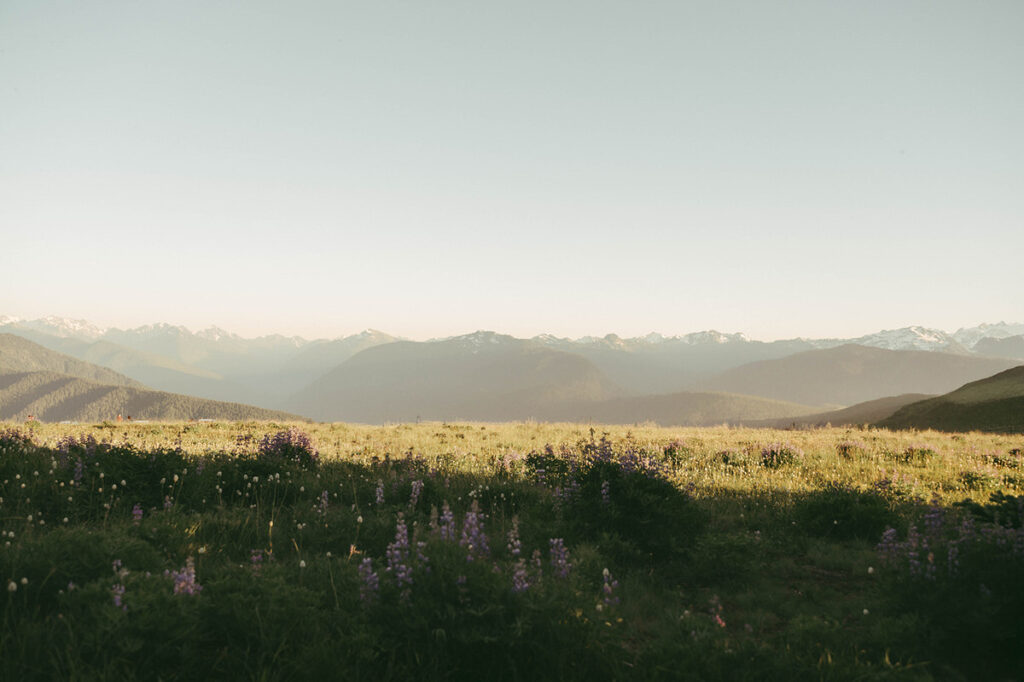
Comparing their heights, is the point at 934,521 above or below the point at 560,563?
above

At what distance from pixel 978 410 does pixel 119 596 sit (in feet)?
115

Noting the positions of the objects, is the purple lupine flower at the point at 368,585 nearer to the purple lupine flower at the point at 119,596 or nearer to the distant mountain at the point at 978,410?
the purple lupine flower at the point at 119,596

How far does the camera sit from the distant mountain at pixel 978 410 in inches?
942

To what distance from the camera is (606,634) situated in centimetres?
389

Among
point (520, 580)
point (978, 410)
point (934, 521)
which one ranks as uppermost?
point (978, 410)

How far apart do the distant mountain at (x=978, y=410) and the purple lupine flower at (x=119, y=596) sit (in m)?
29.6

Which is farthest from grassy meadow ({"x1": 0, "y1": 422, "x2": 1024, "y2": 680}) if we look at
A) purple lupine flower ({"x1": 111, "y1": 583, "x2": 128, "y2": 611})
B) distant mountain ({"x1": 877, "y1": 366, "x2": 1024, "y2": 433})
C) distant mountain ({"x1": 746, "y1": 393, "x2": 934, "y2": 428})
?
distant mountain ({"x1": 746, "y1": 393, "x2": 934, "y2": 428})

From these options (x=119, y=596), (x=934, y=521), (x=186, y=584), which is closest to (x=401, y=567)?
(x=186, y=584)

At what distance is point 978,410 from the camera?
2611 cm

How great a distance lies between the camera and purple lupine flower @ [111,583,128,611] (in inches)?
137

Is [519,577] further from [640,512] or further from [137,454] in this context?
[137,454]

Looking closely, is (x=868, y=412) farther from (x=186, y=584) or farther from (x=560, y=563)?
(x=186, y=584)

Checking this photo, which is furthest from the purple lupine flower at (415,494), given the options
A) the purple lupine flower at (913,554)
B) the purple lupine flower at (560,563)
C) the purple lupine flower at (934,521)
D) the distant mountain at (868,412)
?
the distant mountain at (868,412)

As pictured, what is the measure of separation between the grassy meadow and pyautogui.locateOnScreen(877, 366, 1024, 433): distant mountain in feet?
65.5
